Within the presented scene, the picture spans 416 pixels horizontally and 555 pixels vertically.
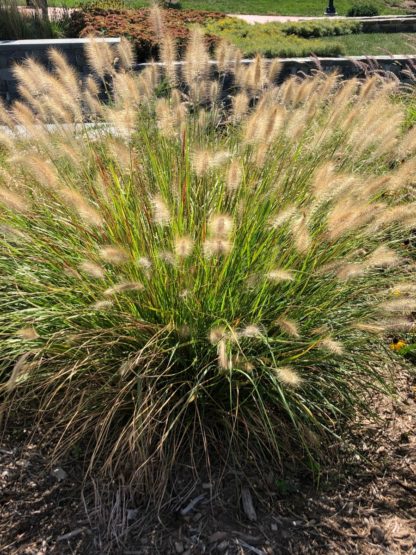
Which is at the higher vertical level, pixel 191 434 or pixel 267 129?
pixel 267 129

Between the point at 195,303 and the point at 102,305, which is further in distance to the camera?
the point at 195,303

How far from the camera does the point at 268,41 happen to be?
11.9 meters

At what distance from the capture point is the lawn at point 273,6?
75.2 ft

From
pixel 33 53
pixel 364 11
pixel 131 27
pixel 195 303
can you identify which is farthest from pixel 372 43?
pixel 195 303

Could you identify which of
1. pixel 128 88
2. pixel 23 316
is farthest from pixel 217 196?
pixel 23 316

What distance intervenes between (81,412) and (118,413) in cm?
16

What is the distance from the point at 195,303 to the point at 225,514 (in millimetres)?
880

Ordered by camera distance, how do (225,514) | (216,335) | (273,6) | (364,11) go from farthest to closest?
1. (273,6)
2. (364,11)
3. (225,514)
4. (216,335)

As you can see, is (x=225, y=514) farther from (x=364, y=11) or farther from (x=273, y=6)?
(x=273, y=6)

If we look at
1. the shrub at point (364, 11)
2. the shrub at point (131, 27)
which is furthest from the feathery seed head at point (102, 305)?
the shrub at point (364, 11)

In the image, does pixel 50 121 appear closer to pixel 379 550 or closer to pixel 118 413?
pixel 118 413

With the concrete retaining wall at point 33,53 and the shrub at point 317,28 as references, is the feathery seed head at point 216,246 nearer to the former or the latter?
the concrete retaining wall at point 33,53

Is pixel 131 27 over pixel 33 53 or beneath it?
over

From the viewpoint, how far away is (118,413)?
2744mm
